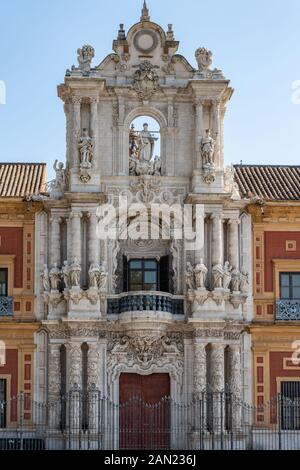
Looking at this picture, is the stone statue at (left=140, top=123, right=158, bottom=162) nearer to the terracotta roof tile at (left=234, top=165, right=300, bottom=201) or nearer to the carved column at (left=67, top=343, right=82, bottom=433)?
the terracotta roof tile at (left=234, top=165, right=300, bottom=201)

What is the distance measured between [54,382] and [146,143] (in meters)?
8.71

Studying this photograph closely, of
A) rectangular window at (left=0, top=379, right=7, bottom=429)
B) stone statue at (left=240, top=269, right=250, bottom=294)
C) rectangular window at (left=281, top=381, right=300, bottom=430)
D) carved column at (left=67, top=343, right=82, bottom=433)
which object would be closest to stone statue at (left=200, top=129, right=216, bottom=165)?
stone statue at (left=240, top=269, right=250, bottom=294)

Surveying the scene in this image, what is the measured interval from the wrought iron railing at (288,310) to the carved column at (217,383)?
2423 mm

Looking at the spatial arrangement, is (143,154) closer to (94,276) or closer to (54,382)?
(94,276)

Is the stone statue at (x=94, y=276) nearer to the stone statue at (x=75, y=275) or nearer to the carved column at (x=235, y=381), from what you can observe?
the stone statue at (x=75, y=275)

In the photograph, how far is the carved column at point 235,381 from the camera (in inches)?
1731

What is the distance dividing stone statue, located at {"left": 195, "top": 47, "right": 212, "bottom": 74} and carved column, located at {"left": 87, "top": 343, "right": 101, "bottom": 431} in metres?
10.1

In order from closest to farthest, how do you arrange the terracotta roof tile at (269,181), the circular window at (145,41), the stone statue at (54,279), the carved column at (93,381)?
the carved column at (93,381)
the stone statue at (54,279)
the circular window at (145,41)
the terracotta roof tile at (269,181)

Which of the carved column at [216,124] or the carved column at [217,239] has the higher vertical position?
the carved column at [216,124]

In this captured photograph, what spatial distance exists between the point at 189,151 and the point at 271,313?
244 inches

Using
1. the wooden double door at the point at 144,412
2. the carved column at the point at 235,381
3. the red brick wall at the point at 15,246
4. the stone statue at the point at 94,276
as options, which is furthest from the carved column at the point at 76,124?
the carved column at the point at 235,381

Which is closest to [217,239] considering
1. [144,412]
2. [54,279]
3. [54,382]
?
[54,279]

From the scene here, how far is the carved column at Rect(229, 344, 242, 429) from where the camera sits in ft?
144

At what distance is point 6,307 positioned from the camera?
44906 mm
